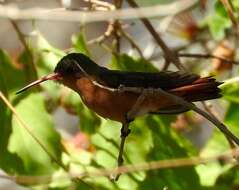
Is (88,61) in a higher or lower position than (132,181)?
higher

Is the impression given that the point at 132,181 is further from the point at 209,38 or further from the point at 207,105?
the point at 209,38

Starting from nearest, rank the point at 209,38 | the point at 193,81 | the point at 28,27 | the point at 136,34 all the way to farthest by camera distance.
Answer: the point at 193,81, the point at 209,38, the point at 136,34, the point at 28,27

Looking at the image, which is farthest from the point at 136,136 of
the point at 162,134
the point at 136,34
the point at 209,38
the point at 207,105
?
the point at 136,34

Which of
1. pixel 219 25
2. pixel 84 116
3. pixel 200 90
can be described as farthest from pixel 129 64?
pixel 200 90

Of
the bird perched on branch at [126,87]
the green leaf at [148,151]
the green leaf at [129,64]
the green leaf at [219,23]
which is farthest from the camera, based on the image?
the green leaf at [219,23]

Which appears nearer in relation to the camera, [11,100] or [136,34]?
[11,100]

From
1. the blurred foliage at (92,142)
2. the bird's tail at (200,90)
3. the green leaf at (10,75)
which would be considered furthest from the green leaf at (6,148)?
the bird's tail at (200,90)

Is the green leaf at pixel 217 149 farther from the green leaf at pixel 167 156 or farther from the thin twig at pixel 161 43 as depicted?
the thin twig at pixel 161 43
